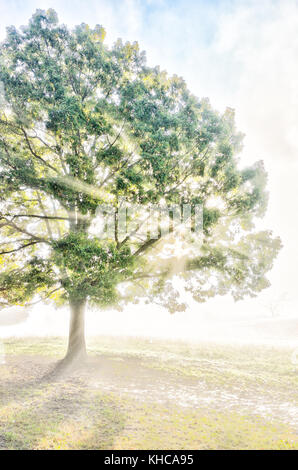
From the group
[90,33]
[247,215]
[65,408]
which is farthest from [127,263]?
[90,33]

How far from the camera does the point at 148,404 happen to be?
23.8 feet

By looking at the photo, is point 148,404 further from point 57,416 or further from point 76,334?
point 76,334

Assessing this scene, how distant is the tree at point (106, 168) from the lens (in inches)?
341

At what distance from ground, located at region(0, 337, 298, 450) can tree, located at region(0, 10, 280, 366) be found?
9.13 ft

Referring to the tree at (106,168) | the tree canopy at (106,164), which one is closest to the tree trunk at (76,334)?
the tree at (106,168)

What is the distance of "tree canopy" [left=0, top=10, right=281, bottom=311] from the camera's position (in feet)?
28.3

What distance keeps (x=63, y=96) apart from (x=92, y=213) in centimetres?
431

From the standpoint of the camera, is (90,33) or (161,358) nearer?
(90,33)

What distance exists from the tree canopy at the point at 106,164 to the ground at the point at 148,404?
321 centimetres

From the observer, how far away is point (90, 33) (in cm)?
961

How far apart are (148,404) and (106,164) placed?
8.42m

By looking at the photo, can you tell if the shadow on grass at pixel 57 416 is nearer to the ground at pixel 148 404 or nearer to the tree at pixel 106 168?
the ground at pixel 148 404

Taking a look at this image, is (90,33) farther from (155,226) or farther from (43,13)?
(155,226)

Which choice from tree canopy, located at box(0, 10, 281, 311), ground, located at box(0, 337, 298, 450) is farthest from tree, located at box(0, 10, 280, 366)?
ground, located at box(0, 337, 298, 450)
